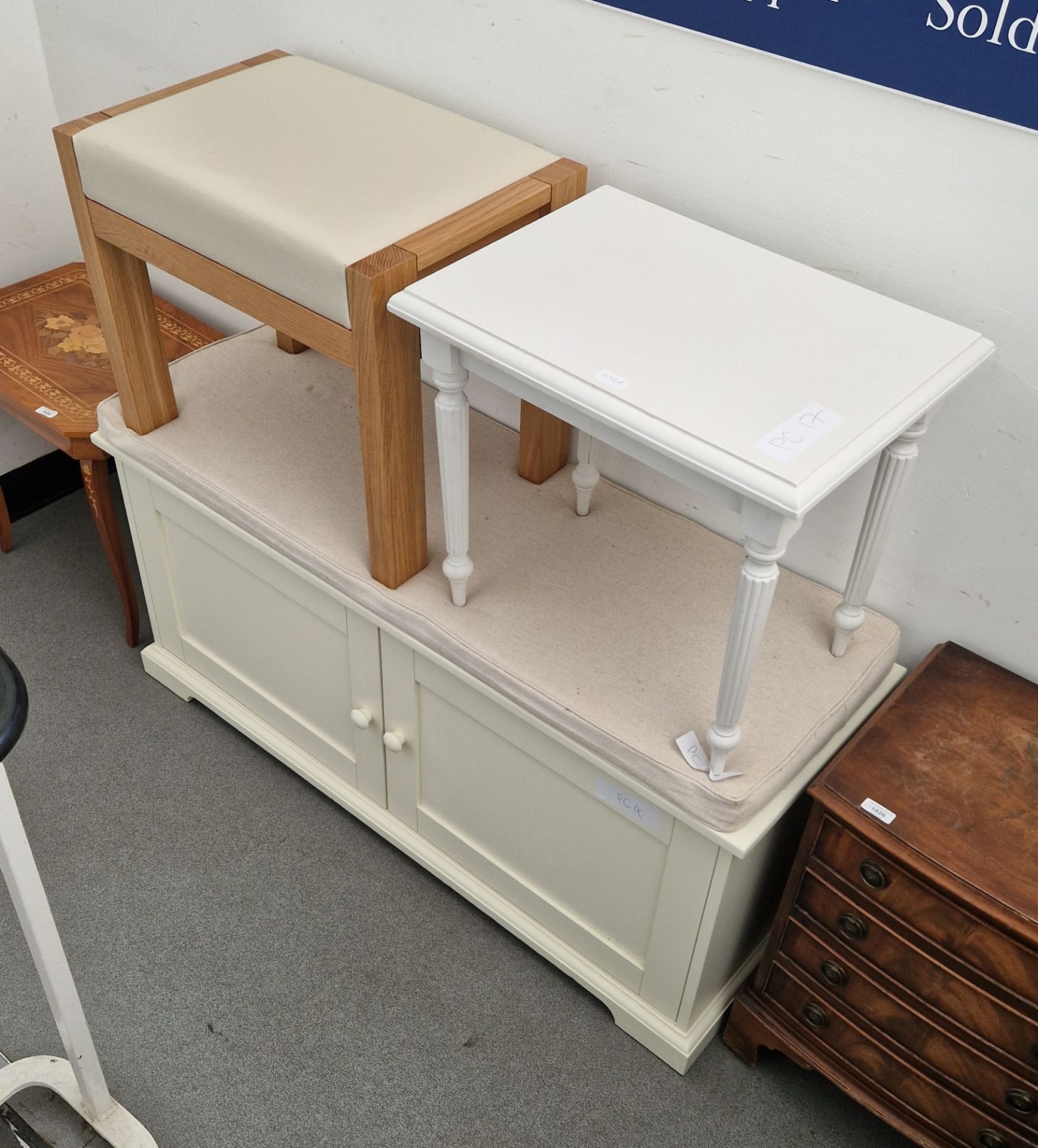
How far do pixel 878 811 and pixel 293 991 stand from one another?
961 mm

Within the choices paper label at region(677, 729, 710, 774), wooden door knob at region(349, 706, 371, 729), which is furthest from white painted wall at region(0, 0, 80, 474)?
paper label at region(677, 729, 710, 774)

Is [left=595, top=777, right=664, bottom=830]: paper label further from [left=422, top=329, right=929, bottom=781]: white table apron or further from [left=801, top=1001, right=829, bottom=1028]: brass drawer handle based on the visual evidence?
[left=801, top=1001, right=829, bottom=1028]: brass drawer handle

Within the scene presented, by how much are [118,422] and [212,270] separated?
1.56 ft

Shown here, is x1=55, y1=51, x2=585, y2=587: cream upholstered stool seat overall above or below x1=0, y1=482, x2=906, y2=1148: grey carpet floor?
above

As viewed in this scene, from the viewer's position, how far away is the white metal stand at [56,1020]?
3.67 ft

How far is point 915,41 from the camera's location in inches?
51.2

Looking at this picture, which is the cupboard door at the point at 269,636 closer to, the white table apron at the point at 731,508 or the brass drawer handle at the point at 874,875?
the white table apron at the point at 731,508

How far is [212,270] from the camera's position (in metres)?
1.60

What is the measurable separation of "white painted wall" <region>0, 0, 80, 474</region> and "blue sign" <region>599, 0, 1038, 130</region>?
1.53 m

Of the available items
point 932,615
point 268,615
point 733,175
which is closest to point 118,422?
point 268,615

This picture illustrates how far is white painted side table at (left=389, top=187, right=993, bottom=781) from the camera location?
119 cm

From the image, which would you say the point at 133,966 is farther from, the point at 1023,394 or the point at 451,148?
the point at 1023,394

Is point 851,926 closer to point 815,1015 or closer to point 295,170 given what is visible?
point 815,1015

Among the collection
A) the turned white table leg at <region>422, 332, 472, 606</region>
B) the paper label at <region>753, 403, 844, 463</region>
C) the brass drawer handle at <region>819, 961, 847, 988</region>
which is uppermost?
the paper label at <region>753, 403, 844, 463</region>
